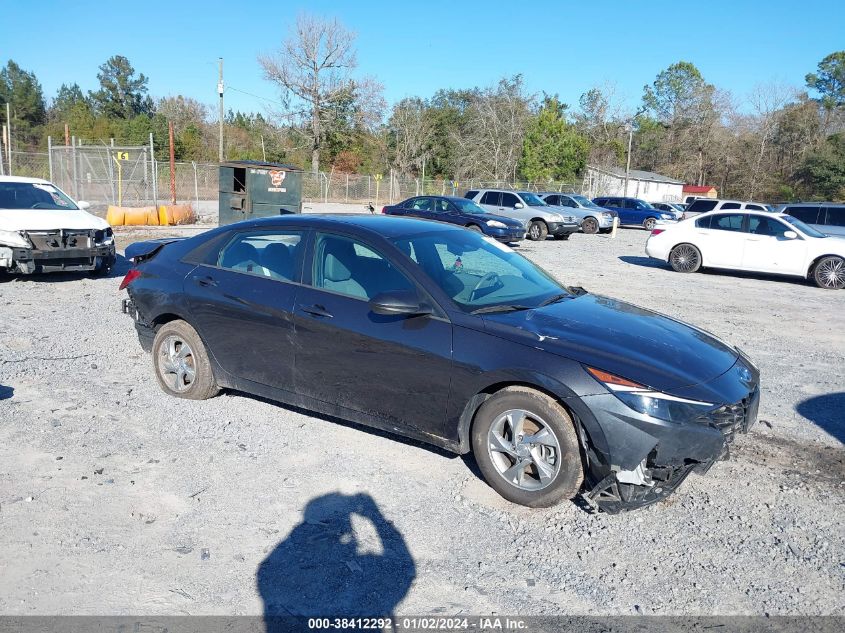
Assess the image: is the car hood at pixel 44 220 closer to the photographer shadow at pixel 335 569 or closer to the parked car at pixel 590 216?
the photographer shadow at pixel 335 569

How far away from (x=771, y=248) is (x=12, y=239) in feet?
46.8

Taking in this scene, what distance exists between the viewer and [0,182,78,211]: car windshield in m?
11.0

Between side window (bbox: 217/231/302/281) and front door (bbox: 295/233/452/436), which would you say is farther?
side window (bbox: 217/231/302/281)

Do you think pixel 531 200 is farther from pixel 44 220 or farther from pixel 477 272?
pixel 477 272

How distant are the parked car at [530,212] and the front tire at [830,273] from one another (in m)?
9.96

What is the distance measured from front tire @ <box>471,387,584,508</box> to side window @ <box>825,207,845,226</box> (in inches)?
671

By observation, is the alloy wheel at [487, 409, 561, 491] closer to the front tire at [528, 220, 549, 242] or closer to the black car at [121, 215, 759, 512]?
the black car at [121, 215, 759, 512]

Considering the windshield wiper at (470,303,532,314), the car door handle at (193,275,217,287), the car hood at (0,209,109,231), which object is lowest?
the car door handle at (193,275,217,287)

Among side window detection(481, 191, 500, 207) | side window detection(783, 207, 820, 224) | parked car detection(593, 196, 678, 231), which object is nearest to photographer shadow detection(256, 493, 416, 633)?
side window detection(783, 207, 820, 224)

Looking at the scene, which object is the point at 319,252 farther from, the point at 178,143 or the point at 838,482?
the point at 178,143

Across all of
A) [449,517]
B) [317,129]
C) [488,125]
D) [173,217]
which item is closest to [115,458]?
[449,517]

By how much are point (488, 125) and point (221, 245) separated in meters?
62.2

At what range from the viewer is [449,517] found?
385 cm

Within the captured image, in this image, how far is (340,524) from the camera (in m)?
3.75
